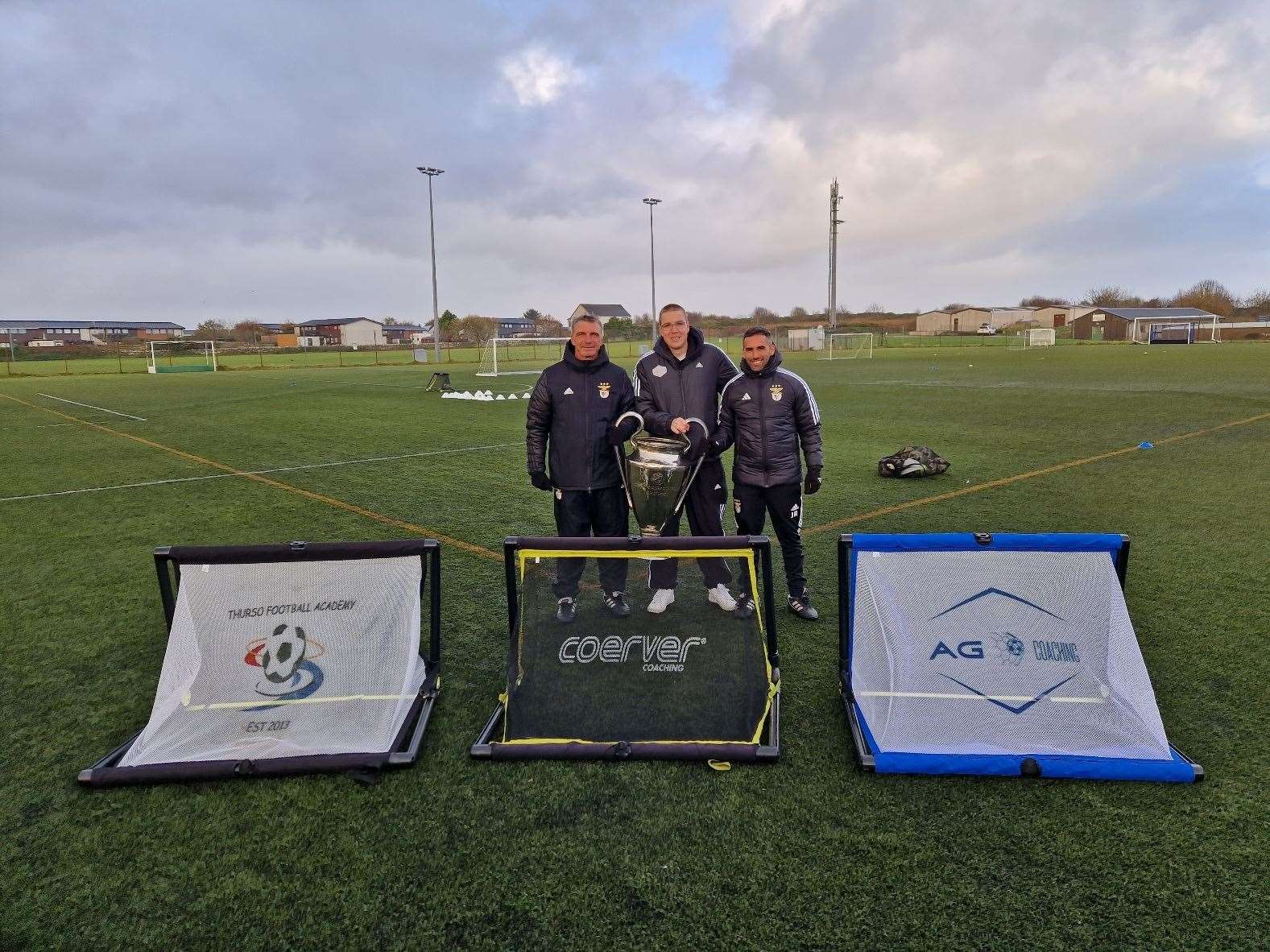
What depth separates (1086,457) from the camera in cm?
1020

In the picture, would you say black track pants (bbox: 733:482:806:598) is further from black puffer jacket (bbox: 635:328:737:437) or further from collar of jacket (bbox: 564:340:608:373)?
collar of jacket (bbox: 564:340:608:373)

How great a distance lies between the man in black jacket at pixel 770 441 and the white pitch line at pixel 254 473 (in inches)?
295

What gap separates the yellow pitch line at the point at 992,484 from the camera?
711cm

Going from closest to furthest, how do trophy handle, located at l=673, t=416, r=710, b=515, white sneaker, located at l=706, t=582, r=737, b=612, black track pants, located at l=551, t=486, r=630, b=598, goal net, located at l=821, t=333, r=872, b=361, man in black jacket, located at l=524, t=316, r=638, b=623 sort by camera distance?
1. white sneaker, located at l=706, t=582, r=737, b=612
2. trophy handle, located at l=673, t=416, r=710, b=515
3. man in black jacket, located at l=524, t=316, r=638, b=623
4. black track pants, located at l=551, t=486, r=630, b=598
5. goal net, located at l=821, t=333, r=872, b=361

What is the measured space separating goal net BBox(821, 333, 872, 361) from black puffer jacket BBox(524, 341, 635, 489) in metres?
44.6

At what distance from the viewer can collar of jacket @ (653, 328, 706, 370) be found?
4.68 m

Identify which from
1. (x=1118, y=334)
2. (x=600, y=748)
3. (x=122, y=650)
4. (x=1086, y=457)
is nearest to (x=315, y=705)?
(x=600, y=748)

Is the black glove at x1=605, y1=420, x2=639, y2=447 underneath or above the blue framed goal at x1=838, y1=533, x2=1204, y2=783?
above

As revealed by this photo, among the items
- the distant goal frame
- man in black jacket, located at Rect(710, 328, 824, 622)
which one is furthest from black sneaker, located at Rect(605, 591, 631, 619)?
the distant goal frame

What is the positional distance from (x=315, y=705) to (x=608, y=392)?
2.26m

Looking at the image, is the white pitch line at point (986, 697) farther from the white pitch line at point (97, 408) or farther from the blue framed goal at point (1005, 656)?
the white pitch line at point (97, 408)

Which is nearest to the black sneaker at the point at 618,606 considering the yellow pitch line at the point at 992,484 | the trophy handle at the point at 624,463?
the trophy handle at the point at 624,463

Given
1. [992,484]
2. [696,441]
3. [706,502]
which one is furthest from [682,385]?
[992,484]

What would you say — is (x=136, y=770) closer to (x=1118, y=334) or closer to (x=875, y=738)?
(x=875, y=738)
